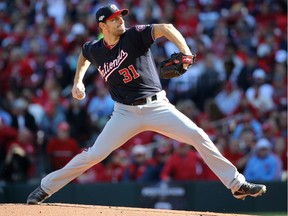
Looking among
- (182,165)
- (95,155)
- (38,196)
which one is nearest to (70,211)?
(38,196)

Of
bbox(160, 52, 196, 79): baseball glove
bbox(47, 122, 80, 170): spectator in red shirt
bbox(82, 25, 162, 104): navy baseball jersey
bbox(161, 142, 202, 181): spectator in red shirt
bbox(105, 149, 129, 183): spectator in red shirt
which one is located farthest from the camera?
bbox(47, 122, 80, 170): spectator in red shirt

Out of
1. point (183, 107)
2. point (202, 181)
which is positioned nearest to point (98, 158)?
point (202, 181)

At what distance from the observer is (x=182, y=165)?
1137 centimetres

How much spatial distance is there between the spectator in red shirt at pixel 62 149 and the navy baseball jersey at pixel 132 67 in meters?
5.50

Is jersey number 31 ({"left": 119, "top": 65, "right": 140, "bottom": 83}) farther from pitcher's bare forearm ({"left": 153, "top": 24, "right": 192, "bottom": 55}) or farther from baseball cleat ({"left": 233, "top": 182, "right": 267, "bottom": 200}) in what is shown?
baseball cleat ({"left": 233, "top": 182, "right": 267, "bottom": 200})

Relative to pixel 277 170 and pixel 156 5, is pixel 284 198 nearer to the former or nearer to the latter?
pixel 277 170

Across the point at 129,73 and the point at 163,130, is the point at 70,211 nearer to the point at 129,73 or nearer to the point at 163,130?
the point at 163,130

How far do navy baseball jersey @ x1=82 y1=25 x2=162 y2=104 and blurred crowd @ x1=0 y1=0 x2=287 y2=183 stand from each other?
4.38m

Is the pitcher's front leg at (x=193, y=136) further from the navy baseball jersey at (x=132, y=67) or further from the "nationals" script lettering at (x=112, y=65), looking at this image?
the "nationals" script lettering at (x=112, y=65)

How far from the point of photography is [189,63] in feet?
21.2

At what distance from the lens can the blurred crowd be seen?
454 inches

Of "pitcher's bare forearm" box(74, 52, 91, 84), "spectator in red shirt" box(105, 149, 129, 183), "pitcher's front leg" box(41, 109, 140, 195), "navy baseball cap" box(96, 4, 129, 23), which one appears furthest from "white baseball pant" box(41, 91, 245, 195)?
"spectator in red shirt" box(105, 149, 129, 183)

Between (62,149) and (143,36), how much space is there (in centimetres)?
599

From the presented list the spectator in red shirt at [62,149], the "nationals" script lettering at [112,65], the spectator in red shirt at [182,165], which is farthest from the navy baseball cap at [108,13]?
the spectator in red shirt at [62,149]
